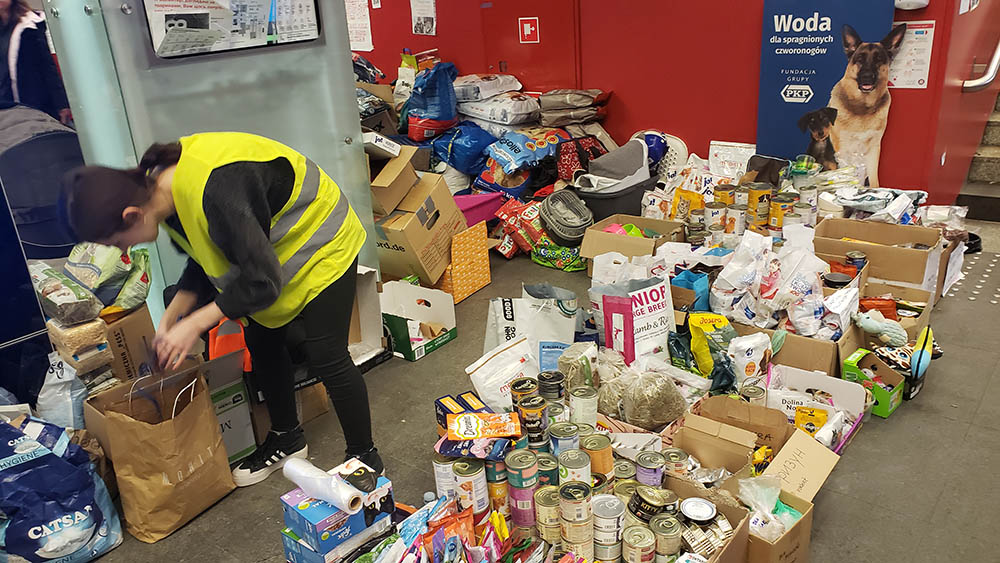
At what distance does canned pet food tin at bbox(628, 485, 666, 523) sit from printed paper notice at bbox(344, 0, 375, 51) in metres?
5.53

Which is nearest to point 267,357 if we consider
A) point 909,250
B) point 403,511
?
point 403,511

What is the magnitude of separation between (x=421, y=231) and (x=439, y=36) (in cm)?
272

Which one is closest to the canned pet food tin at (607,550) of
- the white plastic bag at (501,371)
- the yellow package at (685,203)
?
the white plastic bag at (501,371)

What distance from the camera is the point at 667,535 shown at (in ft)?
5.28

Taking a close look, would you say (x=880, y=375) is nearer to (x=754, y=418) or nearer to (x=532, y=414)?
(x=754, y=418)

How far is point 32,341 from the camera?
2670 mm

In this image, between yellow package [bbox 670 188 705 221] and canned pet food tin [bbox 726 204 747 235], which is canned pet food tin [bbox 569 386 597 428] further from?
yellow package [bbox 670 188 705 221]

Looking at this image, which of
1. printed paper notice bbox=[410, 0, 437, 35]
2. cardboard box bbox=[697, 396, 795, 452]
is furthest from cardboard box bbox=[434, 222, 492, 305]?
printed paper notice bbox=[410, 0, 437, 35]

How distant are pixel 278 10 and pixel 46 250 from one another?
1.25 meters

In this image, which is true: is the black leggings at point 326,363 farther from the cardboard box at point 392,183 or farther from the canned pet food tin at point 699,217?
the canned pet food tin at point 699,217

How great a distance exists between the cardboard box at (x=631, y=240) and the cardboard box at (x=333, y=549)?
2182 mm

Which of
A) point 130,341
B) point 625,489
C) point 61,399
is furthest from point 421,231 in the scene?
point 625,489

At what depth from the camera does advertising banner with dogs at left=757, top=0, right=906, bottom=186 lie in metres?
3.54

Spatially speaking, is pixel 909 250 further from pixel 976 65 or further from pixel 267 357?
pixel 267 357
